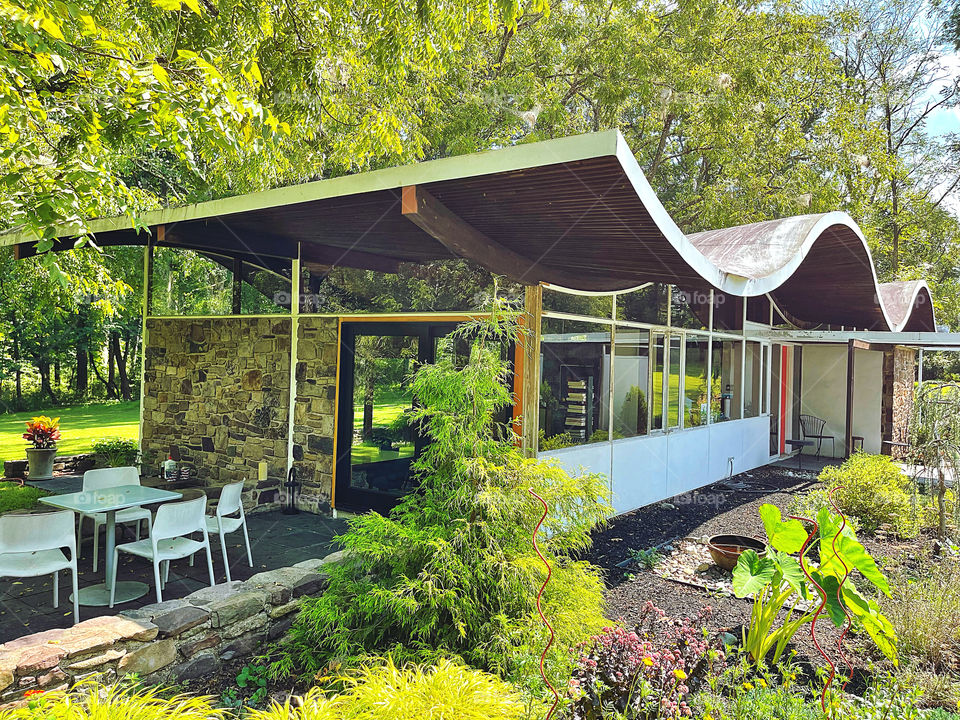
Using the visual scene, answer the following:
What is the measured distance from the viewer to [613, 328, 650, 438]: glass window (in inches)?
299

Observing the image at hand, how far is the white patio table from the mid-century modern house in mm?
2172

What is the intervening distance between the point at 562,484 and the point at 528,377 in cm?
204

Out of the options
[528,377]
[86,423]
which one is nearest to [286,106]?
[528,377]

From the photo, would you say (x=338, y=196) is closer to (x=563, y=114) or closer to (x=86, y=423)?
(x=563, y=114)

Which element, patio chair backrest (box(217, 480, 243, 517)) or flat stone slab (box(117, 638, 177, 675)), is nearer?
flat stone slab (box(117, 638, 177, 675))

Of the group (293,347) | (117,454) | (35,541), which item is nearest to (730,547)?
(293,347)

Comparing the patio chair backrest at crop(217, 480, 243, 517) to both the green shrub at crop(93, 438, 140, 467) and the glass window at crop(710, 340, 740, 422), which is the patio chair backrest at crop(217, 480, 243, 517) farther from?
the glass window at crop(710, 340, 740, 422)

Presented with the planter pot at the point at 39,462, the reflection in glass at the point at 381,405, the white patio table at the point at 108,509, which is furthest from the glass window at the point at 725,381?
the planter pot at the point at 39,462

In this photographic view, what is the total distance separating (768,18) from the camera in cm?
1266

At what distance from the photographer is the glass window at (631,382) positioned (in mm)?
7598

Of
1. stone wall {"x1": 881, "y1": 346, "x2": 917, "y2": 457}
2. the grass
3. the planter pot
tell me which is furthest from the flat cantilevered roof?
stone wall {"x1": 881, "y1": 346, "x2": 917, "y2": 457}

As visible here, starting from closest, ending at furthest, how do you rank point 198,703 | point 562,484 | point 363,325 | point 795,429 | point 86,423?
point 198,703, point 562,484, point 363,325, point 795,429, point 86,423

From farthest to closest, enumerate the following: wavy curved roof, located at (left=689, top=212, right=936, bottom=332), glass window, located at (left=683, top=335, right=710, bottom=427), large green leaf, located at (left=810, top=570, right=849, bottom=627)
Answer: glass window, located at (left=683, top=335, right=710, bottom=427) < wavy curved roof, located at (left=689, top=212, right=936, bottom=332) < large green leaf, located at (left=810, top=570, right=849, bottom=627)

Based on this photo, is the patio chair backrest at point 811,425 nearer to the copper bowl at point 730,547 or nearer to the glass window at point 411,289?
the copper bowl at point 730,547
